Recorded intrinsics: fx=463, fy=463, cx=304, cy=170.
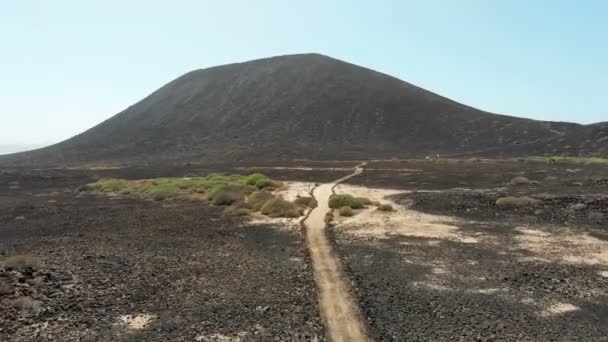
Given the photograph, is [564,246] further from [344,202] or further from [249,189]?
[249,189]

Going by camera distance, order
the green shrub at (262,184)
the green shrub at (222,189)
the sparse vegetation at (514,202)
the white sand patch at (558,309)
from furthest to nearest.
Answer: the green shrub at (262,184)
the green shrub at (222,189)
the sparse vegetation at (514,202)
the white sand patch at (558,309)

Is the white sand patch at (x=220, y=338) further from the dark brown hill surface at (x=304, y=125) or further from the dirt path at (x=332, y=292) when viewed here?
the dark brown hill surface at (x=304, y=125)

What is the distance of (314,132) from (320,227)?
82.6 m

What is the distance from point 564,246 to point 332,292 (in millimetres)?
11336

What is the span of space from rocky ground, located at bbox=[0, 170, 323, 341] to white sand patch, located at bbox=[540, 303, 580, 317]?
634 centimetres

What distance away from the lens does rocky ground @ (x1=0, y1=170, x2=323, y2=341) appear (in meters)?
12.0

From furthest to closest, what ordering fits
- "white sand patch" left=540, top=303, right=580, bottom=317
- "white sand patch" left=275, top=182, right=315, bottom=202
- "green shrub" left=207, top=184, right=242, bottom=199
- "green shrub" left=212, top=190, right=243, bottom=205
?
"green shrub" left=207, top=184, right=242, bottom=199, "white sand patch" left=275, top=182, right=315, bottom=202, "green shrub" left=212, top=190, right=243, bottom=205, "white sand patch" left=540, top=303, right=580, bottom=317

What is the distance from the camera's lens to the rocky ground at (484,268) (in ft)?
39.3

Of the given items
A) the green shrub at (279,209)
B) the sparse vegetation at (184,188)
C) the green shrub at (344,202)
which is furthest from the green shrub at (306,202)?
the sparse vegetation at (184,188)

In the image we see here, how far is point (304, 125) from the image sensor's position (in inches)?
4341

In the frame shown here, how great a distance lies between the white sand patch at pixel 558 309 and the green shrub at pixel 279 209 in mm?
16060

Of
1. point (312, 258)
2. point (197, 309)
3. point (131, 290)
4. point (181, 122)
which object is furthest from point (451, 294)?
point (181, 122)

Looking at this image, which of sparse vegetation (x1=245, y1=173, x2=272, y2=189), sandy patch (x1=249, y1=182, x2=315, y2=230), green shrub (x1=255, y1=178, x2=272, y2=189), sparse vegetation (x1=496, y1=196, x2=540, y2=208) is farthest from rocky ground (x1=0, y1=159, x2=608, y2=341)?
sparse vegetation (x1=245, y1=173, x2=272, y2=189)

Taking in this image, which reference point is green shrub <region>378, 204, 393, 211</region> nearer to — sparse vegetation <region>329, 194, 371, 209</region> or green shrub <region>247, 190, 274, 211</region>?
sparse vegetation <region>329, 194, 371, 209</region>
